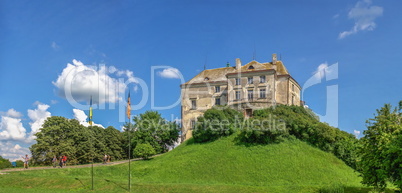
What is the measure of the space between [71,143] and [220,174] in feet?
94.7

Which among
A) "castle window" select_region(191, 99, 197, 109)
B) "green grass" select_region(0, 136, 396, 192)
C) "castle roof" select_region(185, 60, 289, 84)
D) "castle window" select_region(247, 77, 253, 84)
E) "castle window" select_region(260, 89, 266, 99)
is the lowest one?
"green grass" select_region(0, 136, 396, 192)

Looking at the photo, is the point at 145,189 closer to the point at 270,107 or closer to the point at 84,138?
the point at 270,107

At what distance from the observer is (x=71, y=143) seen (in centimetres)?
4984

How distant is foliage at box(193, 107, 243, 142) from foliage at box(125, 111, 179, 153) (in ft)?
29.9

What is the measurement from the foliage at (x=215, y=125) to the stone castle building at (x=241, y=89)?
405 cm

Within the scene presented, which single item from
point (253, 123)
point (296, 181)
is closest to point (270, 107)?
point (253, 123)

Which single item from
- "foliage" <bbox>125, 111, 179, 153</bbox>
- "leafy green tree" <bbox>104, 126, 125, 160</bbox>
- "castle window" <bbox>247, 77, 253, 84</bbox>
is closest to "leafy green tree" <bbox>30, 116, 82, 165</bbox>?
"leafy green tree" <bbox>104, 126, 125, 160</bbox>

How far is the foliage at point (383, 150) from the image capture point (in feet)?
59.0

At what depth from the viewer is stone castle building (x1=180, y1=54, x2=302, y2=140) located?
48.8 metres

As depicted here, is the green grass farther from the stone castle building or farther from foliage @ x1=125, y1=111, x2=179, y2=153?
the stone castle building

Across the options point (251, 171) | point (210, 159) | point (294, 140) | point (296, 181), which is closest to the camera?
point (296, 181)

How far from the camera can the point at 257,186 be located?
2664cm

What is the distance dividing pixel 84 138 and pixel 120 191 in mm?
29557

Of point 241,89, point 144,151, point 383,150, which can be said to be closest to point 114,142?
point 144,151
